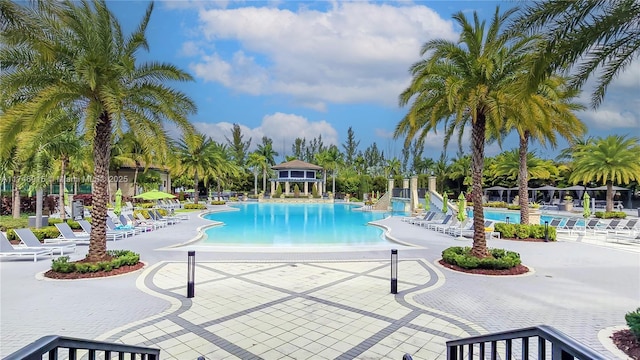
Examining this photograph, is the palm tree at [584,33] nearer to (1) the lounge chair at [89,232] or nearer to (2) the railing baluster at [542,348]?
(2) the railing baluster at [542,348]

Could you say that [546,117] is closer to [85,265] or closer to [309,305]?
[309,305]

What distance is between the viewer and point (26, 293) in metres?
7.53

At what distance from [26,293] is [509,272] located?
11375mm

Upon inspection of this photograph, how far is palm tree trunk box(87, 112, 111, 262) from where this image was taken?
9445 mm

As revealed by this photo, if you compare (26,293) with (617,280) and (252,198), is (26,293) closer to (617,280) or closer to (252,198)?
(617,280)

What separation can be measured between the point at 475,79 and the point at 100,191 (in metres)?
10.7

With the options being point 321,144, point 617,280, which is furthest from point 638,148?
point 321,144

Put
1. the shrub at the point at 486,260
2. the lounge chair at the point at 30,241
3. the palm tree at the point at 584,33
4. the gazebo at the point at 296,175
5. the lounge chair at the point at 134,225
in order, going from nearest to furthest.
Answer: the palm tree at the point at 584,33 < the shrub at the point at 486,260 < the lounge chair at the point at 30,241 < the lounge chair at the point at 134,225 < the gazebo at the point at 296,175

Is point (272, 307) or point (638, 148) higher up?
point (638, 148)

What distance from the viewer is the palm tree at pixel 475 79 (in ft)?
31.3

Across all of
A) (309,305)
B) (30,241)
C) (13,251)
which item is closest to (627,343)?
(309,305)

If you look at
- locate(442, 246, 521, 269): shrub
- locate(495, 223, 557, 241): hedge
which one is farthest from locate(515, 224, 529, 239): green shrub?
locate(442, 246, 521, 269): shrub

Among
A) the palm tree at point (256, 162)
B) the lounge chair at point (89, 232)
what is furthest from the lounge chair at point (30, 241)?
the palm tree at point (256, 162)

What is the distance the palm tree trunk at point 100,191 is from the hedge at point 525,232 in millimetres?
15576
